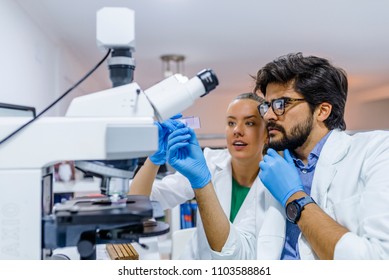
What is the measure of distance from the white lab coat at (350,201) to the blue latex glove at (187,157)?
0.67 ft

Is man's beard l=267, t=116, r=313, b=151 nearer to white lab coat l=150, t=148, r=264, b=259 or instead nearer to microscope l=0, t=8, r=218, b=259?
white lab coat l=150, t=148, r=264, b=259

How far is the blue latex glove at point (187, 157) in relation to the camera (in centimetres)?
97

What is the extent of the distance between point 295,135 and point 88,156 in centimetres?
69

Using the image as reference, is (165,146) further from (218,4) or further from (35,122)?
(218,4)

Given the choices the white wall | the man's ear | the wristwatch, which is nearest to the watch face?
the wristwatch

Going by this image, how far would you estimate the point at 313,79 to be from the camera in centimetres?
107

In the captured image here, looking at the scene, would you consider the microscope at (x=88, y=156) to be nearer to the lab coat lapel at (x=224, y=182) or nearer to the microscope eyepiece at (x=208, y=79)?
the microscope eyepiece at (x=208, y=79)

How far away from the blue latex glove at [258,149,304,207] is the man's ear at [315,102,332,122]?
0.59 ft

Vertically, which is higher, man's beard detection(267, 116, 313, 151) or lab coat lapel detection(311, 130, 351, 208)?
man's beard detection(267, 116, 313, 151)

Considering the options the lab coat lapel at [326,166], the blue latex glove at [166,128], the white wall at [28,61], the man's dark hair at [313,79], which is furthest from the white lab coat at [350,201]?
the white wall at [28,61]

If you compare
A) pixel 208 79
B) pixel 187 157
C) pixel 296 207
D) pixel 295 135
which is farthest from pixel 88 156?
pixel 295 135

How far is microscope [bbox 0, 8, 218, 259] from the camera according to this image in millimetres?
618

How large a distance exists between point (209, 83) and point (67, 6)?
5.20 feet

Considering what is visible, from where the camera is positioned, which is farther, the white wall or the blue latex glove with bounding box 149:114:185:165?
the white wall
